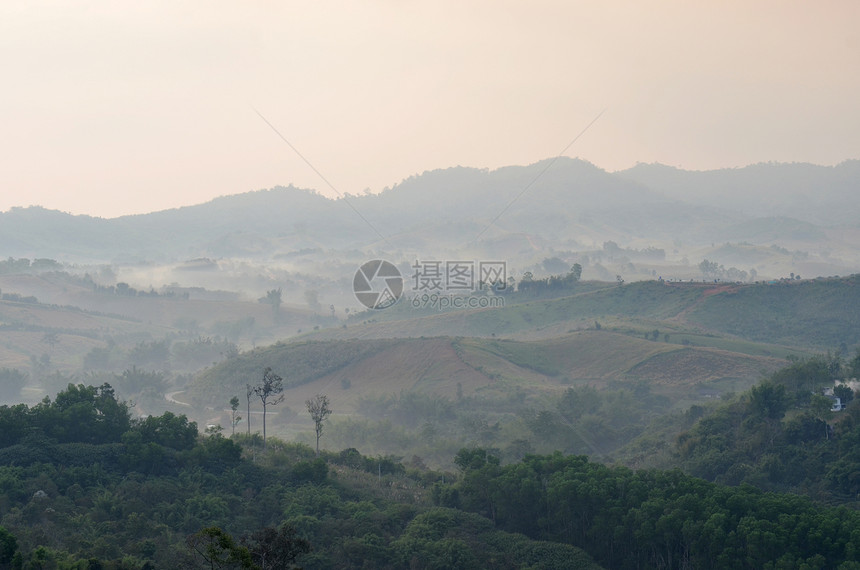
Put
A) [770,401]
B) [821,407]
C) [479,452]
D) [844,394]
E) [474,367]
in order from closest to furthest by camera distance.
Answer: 1. [479,452]
2. [821,407]
3. [770,401]
4. [844,394]
5. [474,367]

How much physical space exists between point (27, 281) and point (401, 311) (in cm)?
9620

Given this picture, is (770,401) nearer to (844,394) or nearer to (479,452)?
(844,394)

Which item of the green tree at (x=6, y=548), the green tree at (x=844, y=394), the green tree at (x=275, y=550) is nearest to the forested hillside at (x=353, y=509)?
the green tree at (x=6, y=548)

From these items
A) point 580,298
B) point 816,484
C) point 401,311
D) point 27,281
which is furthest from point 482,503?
point 27,281

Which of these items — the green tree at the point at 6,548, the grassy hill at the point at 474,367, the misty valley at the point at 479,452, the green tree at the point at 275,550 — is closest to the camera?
the green tree at the point at 275,550

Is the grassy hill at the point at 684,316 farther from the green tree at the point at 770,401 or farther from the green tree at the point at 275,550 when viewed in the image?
the green tree at the point at 275,550

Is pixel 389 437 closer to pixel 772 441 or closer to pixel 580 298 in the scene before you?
pixel 772 441

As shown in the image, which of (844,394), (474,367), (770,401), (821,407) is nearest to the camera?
(821,407)

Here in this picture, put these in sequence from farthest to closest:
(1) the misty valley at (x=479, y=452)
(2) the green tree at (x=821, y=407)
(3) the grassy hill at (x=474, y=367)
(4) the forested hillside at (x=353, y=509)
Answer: (3) the grassy hill at (x=474, y=367) → (2) the green tree at (x=821, y=407) → (1) the misty valley at (x=479, y=452) → (4) the forested hillside at (x=353, y=509)

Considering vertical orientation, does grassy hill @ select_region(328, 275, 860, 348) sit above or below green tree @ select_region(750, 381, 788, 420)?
above

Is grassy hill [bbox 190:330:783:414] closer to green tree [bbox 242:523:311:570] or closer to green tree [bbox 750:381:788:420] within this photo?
green tree [bbox 750:381:788:420]

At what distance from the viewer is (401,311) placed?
142000 millimetres

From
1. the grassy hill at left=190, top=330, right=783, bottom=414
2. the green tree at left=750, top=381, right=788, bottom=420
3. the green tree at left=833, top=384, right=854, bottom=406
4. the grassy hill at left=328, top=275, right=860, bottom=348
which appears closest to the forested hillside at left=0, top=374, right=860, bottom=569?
the green tree at left=750, top=381, right=788, bottom=420

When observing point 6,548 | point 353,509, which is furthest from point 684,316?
point 6,548
